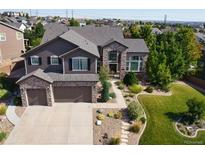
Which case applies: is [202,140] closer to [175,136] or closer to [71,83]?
[175,136]

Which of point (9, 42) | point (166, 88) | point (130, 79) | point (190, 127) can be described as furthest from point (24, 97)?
point (9, 42)

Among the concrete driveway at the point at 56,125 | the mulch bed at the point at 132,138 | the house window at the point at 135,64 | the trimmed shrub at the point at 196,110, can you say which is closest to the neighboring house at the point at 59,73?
the concrete driveway at the point at 56,125

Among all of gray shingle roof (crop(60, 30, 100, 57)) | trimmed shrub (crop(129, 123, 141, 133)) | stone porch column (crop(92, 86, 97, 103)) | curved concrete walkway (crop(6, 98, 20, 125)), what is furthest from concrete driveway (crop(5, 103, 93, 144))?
gray shingle roof (crop(60, 30, 100, 57))

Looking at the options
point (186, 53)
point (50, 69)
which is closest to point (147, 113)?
point (50, 69)

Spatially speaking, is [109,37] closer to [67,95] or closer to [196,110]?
[67,95]

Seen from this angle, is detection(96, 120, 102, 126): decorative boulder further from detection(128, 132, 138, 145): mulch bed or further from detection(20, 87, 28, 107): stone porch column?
detection(20, 87, 28, 107): stone porch column

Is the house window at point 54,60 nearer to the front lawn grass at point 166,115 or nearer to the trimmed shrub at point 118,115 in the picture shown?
the trimmed shrub at point 118,115
